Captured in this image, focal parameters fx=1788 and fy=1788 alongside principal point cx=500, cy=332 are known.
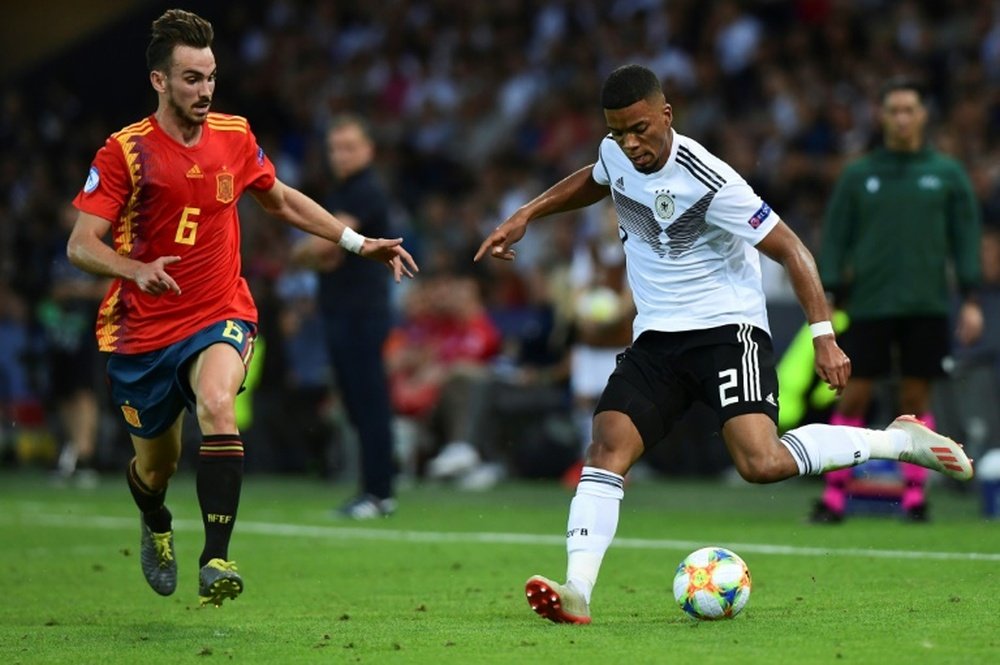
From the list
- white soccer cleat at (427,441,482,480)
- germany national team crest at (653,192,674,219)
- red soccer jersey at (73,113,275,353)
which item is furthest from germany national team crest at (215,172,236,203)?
white soccer cleat at (427,441,482,480)

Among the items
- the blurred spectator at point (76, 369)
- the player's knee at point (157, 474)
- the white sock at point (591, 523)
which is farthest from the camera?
the blurred spectator at point (76, 369)

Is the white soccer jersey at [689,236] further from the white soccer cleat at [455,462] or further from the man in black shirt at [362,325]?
the white soccer cleat at [455,462]

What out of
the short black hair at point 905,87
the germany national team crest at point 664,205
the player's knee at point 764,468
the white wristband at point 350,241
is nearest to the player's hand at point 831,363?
the player's knee at point 764,468

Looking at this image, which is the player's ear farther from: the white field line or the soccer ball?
the white field line

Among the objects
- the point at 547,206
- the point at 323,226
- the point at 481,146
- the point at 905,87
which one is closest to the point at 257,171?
the point at 323,226

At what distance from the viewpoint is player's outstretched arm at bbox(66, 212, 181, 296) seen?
695cm

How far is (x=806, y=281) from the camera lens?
23.2ft

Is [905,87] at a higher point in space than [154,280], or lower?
higher

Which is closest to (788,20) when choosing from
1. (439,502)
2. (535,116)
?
(535,116)

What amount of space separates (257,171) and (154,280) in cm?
114

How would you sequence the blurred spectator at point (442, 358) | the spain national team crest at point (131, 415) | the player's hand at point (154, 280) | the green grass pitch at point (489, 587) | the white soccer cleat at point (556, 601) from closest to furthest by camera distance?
the green grass pitch at point (489, 587)
the white soccer cleat at point (556, 601)
the player's hand at point (154, 280)
the spain national team crest at point (131, 415)
the blurred spectator at point (442, 358)

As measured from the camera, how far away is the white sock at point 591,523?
7.06 m

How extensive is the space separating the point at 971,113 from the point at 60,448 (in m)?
10.2

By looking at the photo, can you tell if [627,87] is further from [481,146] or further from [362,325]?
[481,146]
